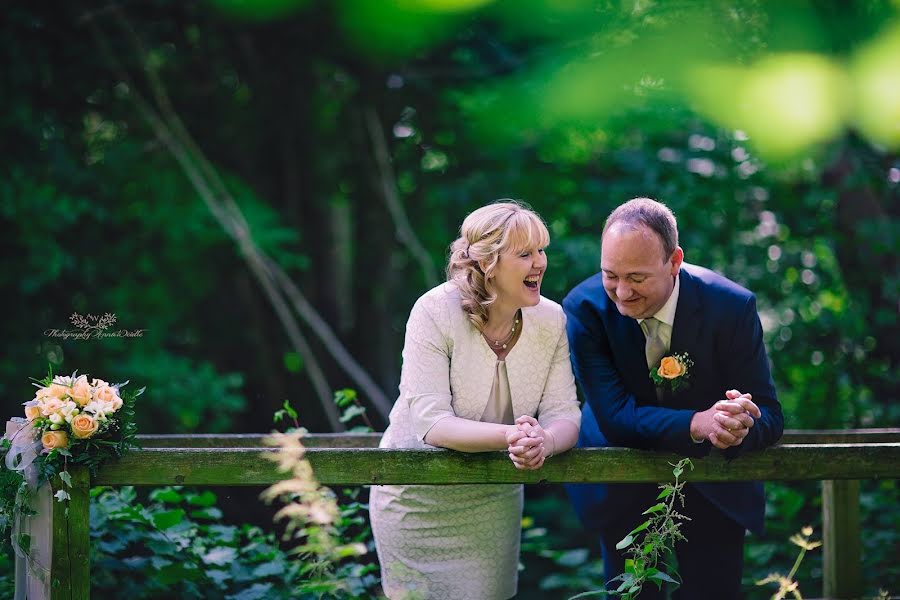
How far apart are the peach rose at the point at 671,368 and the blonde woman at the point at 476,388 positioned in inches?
12.2

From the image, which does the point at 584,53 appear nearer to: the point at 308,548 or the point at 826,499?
the point at 826,499

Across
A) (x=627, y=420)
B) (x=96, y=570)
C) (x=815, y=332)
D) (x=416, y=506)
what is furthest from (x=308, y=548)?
(x=815, y=332)

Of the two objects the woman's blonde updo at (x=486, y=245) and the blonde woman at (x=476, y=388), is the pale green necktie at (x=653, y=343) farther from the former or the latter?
the woman's blonde updo at (x=486, y=245)

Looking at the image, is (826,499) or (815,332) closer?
(826,499)

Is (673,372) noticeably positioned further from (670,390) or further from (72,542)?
(72,542)

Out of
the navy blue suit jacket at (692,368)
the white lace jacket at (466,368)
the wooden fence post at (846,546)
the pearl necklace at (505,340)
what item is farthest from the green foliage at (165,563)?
the wooden fence post at (846,546)

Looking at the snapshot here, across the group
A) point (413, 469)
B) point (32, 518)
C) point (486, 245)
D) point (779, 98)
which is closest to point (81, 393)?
point (32, 518)

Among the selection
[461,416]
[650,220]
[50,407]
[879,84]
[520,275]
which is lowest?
[50,407]

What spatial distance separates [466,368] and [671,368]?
24.1 inches

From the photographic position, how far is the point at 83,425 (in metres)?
2.70

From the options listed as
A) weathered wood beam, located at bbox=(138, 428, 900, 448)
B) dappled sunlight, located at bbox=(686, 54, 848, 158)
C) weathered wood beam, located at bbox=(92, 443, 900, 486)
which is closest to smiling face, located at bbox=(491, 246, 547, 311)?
weathered wood beam, located at bbox=(92, 443, 900, 486)

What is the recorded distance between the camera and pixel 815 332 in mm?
5598

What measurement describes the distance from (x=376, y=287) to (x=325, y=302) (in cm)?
39

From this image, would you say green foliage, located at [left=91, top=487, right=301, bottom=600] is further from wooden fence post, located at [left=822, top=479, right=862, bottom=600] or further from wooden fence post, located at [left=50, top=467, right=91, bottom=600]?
wooden fence post, located at [left=822, top=479, right=862, bottom=600]
